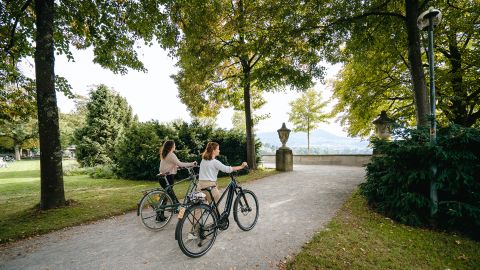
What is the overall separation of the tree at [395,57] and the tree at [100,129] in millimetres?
20114

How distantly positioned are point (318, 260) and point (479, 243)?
11.9 ft

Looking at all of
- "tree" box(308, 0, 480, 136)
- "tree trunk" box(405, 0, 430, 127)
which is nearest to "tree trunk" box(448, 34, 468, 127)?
"tree" box(308, 0, 480, 136)

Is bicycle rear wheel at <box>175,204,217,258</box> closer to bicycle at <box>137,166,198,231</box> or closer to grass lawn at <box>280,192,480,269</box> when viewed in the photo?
bicycle at <box>137,166,198,231</box>

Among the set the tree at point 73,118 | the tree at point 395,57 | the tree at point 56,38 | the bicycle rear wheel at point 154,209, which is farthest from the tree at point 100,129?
the tree at point 73,118

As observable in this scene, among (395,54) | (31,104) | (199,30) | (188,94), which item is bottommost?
(31,104)

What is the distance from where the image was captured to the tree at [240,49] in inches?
417

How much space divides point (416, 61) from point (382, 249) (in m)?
7.41

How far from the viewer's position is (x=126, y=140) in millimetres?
14039

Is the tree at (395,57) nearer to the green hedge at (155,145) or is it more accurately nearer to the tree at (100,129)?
the green hedge at (155,145)

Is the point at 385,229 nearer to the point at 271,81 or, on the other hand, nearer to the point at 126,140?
the point at 271,81

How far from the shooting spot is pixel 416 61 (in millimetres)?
8742

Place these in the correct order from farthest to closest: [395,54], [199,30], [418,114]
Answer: [199,30] < [395,54] < [418,114]

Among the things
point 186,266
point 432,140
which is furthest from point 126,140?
point 432,140

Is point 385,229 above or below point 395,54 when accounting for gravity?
below
